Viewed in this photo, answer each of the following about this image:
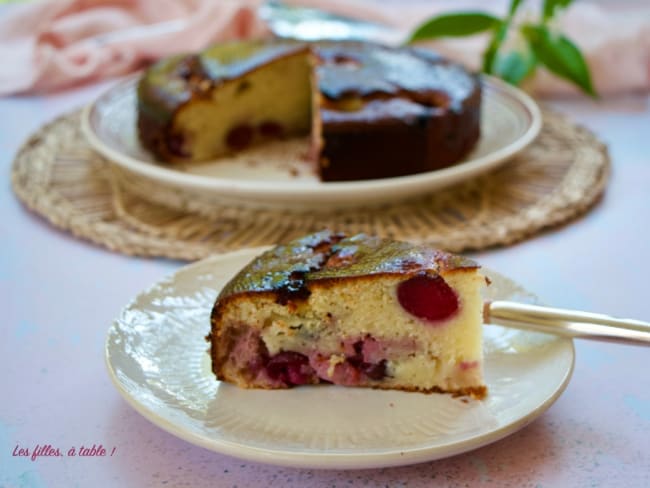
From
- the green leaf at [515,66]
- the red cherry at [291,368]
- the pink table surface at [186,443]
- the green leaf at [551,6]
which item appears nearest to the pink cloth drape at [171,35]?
the green leaf at [515,66]

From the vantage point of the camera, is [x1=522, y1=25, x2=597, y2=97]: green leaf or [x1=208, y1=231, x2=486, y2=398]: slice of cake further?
[x1=522, y1=25, x2=597, y2=97]: green leaf

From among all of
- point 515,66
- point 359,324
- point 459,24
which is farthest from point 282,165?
point 359,324

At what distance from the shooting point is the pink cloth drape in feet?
10.2

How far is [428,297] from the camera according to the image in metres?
1.44

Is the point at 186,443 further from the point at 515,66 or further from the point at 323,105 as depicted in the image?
the point at 515,66

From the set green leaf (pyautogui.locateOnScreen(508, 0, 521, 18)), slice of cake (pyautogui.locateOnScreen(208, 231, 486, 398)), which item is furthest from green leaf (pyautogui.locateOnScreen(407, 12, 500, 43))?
slice of cake (pyautogui.locateOnScreen(208, 231, 486, 398))

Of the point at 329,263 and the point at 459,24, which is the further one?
the point at 459,24

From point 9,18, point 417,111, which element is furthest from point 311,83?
point 9,18

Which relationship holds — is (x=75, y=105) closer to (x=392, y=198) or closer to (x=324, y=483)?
(x=392, y=198)

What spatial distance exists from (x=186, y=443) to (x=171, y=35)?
2316 millimetres

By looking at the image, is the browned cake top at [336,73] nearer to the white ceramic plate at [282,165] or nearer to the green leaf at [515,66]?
the white ceramic plate at [282,165]

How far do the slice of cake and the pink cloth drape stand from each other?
1.84m

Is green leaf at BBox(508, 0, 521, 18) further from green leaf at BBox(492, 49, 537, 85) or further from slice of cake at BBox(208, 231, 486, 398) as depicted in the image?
slice of cake at BBox(208, 231, 486, 398)

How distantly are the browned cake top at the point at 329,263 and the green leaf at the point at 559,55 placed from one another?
1.58 metres
